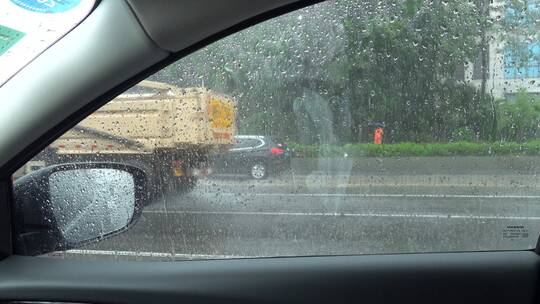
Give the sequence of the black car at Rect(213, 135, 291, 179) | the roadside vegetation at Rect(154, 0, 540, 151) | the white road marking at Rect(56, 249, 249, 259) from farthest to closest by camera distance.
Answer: the white road marking at Rect(56, 249, 249, 259) → the black car at Rect(213, 135, 291, 179) → the roadside vegetation at Rect(154, 0, 540, 151)

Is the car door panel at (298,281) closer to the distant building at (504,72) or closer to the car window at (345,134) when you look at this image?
the car window at (345,134)

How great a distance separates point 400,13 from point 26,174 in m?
1.76

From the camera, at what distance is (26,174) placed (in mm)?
2512

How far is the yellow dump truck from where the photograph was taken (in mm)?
2441

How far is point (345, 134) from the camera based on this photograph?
243 cm

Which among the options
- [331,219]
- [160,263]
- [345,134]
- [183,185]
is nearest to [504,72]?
[345,134]

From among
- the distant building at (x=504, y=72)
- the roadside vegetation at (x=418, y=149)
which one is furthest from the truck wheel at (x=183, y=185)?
the distant building at (x=504, y=72)

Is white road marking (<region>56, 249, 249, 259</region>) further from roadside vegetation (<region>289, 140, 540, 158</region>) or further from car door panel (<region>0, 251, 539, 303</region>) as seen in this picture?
roadside vegetation (<region>289, 140, 540, 158</region>)

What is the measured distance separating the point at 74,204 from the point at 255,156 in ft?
2.91

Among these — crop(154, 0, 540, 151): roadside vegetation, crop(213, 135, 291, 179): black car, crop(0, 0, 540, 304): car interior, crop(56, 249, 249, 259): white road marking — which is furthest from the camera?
crop(56, 249, 249, 259): white road marking

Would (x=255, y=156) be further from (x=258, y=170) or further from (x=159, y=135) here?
(x=159, y=135)

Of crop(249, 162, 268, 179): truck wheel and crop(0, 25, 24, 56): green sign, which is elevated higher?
crop(0, 25, 24, 56): green sign

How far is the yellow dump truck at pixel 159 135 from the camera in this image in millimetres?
2441

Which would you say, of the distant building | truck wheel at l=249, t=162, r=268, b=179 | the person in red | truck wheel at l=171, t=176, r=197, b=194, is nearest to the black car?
truck wheel at l=249, t=162, r=268, b=179
